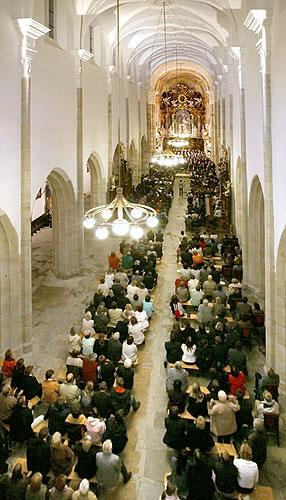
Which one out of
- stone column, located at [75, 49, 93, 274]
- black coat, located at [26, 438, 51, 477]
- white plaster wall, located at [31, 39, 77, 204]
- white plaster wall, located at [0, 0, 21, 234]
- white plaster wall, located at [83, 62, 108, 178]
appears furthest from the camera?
white plaster wall, located at [83, 62, 108, 178]

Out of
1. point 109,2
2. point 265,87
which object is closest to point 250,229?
point 265,87

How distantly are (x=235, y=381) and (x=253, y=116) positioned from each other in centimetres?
789

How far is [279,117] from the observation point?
8734mm

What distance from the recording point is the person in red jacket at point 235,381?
7730mm

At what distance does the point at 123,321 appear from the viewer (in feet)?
32.3

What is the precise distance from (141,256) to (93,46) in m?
9.39

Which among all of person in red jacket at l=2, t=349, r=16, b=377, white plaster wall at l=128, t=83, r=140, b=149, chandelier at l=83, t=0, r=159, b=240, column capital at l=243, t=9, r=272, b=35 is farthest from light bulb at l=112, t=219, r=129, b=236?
white plaster wall at l=128, t=83, r=140, b=149

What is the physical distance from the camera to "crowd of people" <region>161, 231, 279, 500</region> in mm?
5738

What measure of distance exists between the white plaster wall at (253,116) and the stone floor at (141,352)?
4603 millimetres

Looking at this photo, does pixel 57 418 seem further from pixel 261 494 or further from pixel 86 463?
pixel 261 494

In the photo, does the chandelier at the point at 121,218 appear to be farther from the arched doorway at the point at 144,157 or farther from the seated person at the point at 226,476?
the arched doorway at the point at 144,157

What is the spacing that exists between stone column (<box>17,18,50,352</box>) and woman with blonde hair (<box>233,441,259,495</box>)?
634 centimetres

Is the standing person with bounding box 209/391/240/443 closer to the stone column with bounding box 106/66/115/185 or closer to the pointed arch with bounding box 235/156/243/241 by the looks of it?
the pointed arch with bounding box 235/156/243/241

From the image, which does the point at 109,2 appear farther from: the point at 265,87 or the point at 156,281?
the point at 156,281
